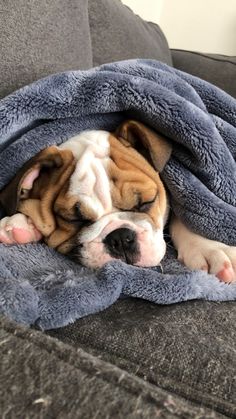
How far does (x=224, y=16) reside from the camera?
117 inches

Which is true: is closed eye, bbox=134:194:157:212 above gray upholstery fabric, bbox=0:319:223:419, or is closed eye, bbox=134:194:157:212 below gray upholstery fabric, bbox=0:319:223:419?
below

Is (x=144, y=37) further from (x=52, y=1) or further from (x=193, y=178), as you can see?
(x=193, y=178)

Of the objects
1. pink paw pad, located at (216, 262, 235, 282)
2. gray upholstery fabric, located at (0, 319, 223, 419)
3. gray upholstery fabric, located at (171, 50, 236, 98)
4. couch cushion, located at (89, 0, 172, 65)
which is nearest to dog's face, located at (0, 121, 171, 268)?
pink paw pad, located at (216, 262, 235, 282)

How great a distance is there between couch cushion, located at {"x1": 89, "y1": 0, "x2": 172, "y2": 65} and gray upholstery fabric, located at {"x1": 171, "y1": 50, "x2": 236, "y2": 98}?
0.23 meters

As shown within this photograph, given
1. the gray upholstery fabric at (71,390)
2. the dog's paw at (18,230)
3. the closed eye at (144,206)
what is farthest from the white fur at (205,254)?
the gray upholstery fabric at (71,390)

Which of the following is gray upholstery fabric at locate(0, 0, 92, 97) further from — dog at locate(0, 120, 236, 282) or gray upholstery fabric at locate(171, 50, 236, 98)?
gray upholstery fabric at locate(171, 50, 236, 98)

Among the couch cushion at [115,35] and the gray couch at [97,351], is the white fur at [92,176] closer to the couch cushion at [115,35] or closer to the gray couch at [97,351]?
the gray couch at [97,351]

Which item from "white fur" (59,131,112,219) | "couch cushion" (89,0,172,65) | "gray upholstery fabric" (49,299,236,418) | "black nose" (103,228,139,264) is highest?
"couch cushion" (89,0,172,65)

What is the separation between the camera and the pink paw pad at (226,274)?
39.6 inches

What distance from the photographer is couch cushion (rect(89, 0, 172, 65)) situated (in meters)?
1.78

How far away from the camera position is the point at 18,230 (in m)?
1.10

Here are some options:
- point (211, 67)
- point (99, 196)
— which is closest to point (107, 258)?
point (99, 196)

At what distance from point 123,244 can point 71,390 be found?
0.60 m

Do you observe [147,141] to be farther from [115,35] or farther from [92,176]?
[115,35]
